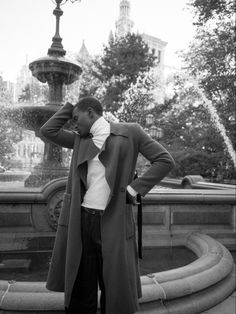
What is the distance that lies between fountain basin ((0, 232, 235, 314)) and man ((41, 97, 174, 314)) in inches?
30.3

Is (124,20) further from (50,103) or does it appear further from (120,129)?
Answer: (120,129)

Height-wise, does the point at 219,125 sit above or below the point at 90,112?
above

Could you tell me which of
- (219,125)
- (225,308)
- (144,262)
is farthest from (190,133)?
(225,308)

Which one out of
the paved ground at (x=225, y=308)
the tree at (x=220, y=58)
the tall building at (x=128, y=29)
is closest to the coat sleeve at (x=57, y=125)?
the paved ground at (x=225, y=308)

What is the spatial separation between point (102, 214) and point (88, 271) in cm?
43

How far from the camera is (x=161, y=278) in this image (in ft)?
12.6

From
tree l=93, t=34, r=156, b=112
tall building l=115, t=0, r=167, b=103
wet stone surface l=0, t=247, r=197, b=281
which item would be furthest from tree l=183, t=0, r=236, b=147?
tall building l=115, t=0, r=167, b=103

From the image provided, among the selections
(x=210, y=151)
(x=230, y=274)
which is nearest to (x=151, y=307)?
(x=230, y=274)

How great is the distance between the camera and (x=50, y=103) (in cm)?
834

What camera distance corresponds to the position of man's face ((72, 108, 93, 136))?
260cm

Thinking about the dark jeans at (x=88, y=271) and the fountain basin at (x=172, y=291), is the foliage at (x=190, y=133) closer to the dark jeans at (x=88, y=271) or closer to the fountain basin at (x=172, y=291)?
the fountain basin at (x=172, y=291)

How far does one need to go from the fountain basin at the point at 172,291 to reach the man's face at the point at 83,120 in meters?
1.60

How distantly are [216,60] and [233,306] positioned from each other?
1940cm

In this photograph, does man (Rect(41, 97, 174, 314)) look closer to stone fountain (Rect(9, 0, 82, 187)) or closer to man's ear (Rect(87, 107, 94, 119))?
man's ear (Rect(87, 107, 94, 119))
